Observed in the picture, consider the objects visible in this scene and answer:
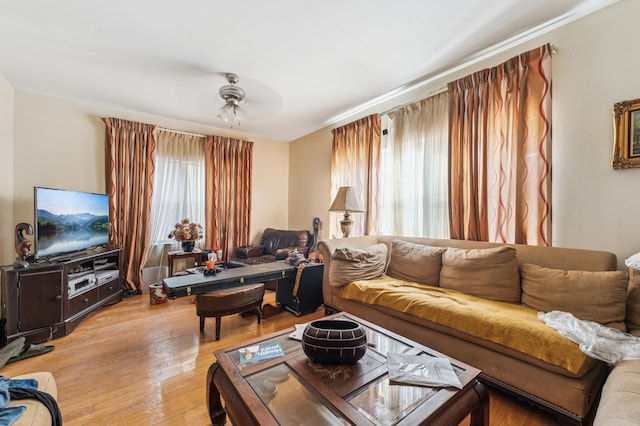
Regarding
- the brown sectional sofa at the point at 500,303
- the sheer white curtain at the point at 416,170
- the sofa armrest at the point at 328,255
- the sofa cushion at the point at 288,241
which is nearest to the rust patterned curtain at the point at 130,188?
the sofa cushion at the point at 288,241

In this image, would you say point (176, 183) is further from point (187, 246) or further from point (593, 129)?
point (593, 129)

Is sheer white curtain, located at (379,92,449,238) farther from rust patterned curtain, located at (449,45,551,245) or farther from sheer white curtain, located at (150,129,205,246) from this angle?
sheer white curtain, located at (150,129,205,246)

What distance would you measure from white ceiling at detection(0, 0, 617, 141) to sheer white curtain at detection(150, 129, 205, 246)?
83 cm

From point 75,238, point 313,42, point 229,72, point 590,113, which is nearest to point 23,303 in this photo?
point 75,238

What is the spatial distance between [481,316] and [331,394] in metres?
1.12

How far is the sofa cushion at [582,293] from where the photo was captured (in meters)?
1.42

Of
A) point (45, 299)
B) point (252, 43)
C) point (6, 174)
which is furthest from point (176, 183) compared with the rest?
point (252, 43)

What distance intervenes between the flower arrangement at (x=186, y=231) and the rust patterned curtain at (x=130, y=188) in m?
0.39

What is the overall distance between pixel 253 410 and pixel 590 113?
8.95 feet

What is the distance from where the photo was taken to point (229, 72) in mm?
2480

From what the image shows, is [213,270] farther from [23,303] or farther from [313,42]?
[313,42]

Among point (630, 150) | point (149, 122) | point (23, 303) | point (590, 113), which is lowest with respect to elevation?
point (23, 303)

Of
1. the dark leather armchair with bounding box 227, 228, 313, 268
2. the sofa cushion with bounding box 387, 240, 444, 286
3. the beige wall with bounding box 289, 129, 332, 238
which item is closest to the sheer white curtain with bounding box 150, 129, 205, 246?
the dark leather armchair with bounding box 227, 228, 313, 268

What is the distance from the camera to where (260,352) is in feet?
3.92
